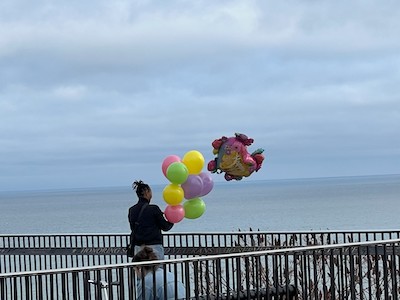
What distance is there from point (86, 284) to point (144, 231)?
302 centimetres

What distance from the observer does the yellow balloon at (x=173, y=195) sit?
13.5 metres

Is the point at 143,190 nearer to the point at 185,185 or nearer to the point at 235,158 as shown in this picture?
the point at 185,185

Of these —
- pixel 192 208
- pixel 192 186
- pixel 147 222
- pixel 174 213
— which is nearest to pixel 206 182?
pixel 192 186

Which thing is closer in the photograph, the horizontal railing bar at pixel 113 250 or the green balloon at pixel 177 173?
the green balloon at pixel 177 173

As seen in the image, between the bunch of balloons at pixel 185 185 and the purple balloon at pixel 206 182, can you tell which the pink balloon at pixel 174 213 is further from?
the purple balloon at pixel 206 182

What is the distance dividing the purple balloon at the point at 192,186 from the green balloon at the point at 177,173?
136 mm

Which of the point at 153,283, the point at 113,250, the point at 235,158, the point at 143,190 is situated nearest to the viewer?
the point at 153,283

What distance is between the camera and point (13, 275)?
9812 mm

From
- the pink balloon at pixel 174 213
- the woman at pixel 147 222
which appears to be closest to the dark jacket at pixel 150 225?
the woman at pixel 147 222

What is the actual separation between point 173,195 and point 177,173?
303 millimetres

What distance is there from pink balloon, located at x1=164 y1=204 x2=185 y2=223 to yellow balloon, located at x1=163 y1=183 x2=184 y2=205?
0.22 ft

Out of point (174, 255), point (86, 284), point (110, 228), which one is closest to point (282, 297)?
point (86, 284)

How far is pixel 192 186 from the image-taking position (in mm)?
13750

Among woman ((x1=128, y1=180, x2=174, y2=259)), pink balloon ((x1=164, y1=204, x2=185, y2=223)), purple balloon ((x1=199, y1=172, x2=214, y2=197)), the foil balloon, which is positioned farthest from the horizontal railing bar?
woman ((x1=128, y1=180, x2=174, y2=259))
